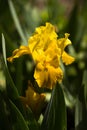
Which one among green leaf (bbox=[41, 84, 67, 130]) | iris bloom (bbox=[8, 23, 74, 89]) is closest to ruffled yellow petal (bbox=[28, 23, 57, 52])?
iris bloom (bbox=[8, 23, 74, 89])

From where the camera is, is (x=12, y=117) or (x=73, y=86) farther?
(x=73, y=86)

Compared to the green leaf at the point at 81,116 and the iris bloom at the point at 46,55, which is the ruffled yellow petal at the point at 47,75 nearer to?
the iris bloom at the point at 46,55

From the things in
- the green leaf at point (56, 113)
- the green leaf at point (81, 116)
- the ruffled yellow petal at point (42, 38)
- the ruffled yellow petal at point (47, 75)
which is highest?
the ruffled yellow petal at point (42, 38)

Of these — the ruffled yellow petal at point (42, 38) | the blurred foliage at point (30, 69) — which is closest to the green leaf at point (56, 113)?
the blurred foliage at point (30, 69)

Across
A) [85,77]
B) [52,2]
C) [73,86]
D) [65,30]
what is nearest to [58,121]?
[85,77]

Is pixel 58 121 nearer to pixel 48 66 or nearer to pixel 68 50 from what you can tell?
pixel 48 66

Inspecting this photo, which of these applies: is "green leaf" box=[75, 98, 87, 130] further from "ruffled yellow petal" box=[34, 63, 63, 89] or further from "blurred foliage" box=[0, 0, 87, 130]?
"ruffled yellow petal" box=[34, 63, 63, 89]

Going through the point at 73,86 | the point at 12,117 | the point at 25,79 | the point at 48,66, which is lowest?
the point at 73,86
